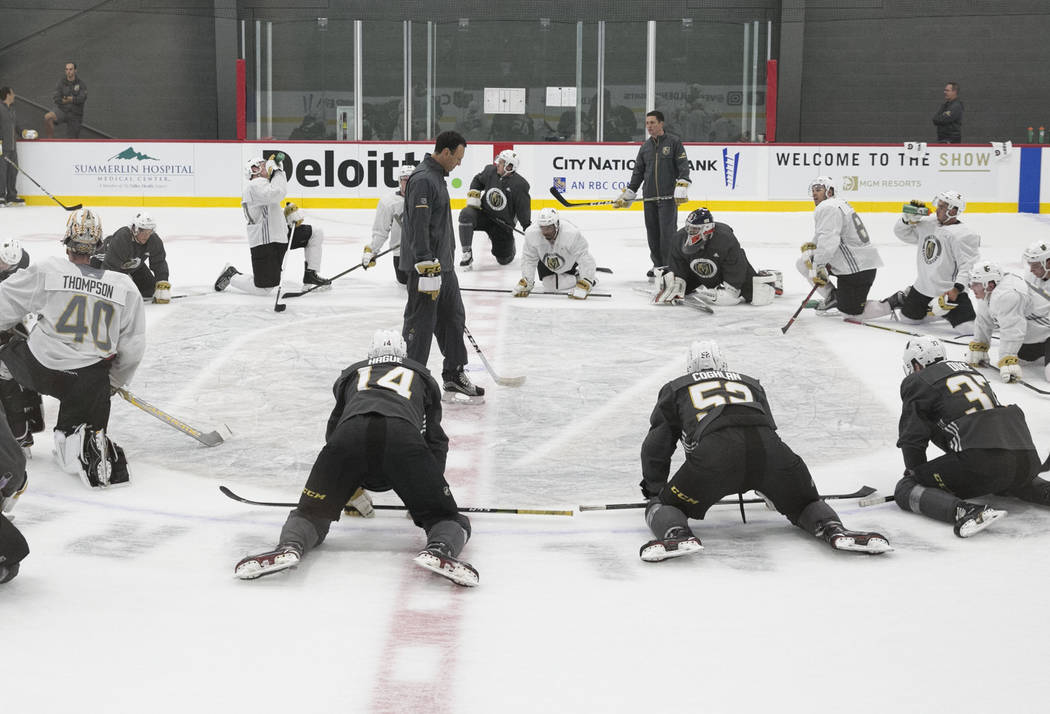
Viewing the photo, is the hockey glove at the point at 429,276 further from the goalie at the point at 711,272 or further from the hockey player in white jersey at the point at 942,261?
the hockey player in white jersey at the point at 942,261

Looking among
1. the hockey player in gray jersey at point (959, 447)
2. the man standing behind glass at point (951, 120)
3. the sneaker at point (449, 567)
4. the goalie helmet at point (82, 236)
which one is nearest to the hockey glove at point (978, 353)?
the hockey player in gray jersey at point (959, 447)

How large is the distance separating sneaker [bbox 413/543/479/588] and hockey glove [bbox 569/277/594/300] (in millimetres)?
6002

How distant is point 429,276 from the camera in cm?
633

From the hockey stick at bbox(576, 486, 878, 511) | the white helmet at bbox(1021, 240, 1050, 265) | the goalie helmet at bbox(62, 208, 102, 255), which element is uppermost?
the goalie helmet at bbox(62, 208, 102, 255)

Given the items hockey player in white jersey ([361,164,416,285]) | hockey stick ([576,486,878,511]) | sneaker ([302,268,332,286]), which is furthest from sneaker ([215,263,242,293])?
hockey stick ([576,486,878,511])

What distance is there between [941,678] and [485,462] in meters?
2.71

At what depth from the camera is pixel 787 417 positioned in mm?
6543

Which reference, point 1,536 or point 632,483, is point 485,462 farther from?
point 1,536

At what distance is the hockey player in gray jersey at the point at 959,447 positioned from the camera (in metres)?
4.66

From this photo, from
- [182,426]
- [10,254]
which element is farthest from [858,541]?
[10,254]

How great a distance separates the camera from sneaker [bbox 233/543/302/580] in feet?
13.3

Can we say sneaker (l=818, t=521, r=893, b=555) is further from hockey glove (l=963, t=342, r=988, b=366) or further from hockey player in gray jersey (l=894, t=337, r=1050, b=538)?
hockey glove (l=963, t=342, r=988, b=366)

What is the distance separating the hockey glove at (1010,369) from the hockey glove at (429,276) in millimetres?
3296

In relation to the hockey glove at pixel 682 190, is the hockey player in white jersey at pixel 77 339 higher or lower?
lower
